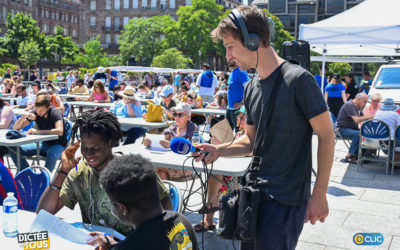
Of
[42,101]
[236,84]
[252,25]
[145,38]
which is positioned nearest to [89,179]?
[252,25]

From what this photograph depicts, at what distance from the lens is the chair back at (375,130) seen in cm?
793

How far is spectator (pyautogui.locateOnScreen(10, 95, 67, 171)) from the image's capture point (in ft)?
21.7

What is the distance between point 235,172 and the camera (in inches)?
166

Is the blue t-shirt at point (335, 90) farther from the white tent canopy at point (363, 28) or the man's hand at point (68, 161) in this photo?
the man's hand at point (68, 161)

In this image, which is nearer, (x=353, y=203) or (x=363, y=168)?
(x=353, y=203)

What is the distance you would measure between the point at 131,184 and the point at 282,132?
787mm

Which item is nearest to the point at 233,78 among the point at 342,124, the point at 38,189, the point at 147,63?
the point at 342,124

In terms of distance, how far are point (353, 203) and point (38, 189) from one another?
4.18 m

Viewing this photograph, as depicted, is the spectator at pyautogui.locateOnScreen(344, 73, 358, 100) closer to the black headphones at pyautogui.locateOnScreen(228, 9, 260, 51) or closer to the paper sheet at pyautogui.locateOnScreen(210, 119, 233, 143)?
the paper sheet at pyautogui.locateOnScreen(210, 119, 233, 143)

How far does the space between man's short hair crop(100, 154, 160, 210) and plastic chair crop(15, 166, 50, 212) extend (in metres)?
1.86

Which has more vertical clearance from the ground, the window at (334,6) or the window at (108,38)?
the window at (334,6)

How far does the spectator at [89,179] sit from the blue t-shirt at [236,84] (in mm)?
5045

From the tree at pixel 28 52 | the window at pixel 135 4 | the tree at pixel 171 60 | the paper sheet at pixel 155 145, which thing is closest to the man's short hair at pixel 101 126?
the paper sheet at pixel 155 145

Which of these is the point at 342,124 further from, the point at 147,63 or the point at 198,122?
the point at 147,63
